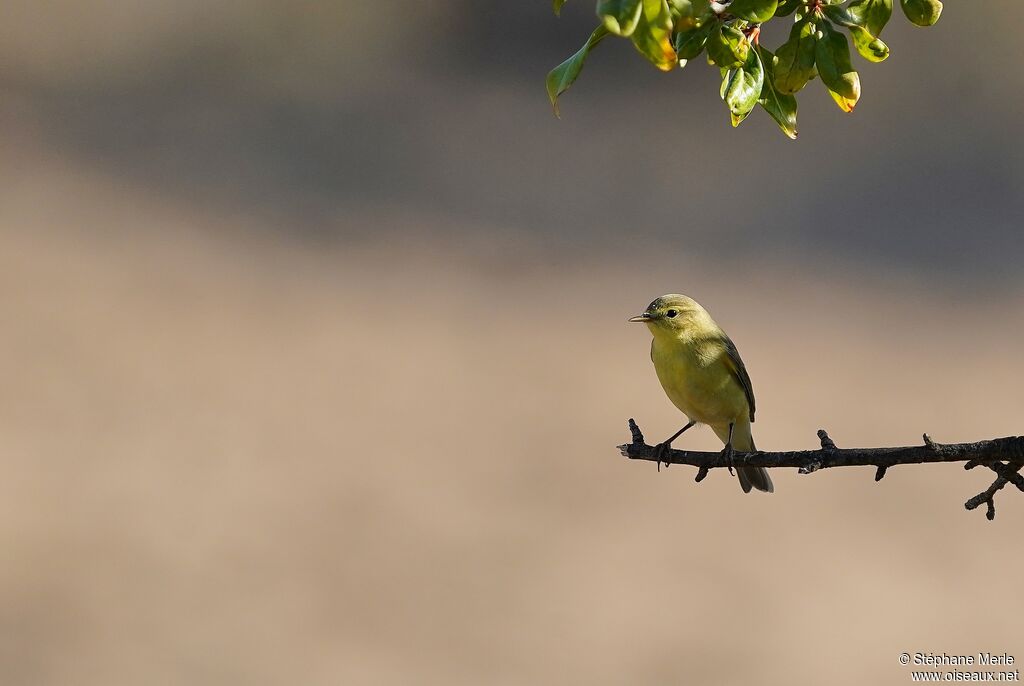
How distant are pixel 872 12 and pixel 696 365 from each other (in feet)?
6.64

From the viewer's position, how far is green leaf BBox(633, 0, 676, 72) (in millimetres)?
2189

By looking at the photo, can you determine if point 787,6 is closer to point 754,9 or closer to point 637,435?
point 754,9

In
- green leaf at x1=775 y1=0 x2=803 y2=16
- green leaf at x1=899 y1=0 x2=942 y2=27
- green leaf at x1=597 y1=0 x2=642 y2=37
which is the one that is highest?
green leaf at x1=775 y1=0 x2=803 y2=16

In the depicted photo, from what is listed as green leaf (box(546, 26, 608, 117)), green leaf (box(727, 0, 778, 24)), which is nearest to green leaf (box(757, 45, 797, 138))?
green leaf (box(727, 0, 778, 24))

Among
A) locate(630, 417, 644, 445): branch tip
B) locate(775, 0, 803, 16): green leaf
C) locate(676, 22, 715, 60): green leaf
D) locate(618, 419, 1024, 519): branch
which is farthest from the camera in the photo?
locate(630, 417, 644, 445): branch tip

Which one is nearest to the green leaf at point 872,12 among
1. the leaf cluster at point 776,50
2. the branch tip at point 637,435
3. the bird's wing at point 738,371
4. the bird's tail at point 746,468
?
the leaf cluster at point 776,50

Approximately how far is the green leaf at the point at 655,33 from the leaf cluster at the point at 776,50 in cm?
7

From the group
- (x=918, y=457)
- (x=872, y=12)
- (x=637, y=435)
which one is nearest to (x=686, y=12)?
(x=872, y=12)

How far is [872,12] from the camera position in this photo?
263 cm

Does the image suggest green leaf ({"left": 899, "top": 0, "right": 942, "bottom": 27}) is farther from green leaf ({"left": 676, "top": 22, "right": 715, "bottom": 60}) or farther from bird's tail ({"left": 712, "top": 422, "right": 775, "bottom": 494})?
bird's tail ({"left": 712, "top": 422, "right": 775, "bottom": 494})

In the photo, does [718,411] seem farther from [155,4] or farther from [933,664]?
[155,4]

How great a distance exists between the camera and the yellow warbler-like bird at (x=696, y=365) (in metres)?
4.50

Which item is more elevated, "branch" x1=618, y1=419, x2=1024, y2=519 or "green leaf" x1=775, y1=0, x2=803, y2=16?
"green leaf" x1=775, y1=0, x2=803, y2=16

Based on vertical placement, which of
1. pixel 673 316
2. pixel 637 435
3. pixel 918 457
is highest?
pixel 673 316
